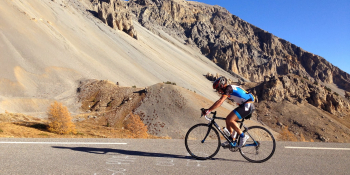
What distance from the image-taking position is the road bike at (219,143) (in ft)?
17.2

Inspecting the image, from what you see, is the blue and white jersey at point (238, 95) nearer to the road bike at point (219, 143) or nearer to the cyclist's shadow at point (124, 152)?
the road bike at point (219, 143)

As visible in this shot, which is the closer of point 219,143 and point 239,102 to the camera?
point 239,102

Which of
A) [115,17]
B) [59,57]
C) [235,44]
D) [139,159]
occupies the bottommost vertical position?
[139,159]

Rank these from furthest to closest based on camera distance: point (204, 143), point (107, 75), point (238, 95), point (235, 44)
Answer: point (235, 44) → point (107, 75) → point (204, 143) → point (238, 95)

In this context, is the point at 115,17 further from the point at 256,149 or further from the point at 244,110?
the point at 256,149

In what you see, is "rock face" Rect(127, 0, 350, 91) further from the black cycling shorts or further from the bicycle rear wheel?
the black cycling shorts

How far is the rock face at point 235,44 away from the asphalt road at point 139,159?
96336 mm

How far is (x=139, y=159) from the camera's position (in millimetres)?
4965

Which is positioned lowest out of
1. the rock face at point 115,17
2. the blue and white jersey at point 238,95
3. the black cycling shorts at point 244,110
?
the black cycling shorts at point 244,110

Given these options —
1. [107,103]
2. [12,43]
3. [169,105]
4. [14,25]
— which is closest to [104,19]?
[14,25]

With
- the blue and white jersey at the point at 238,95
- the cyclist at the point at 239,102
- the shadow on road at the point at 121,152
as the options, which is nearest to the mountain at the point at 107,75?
the shadow on road at the point at 121,152

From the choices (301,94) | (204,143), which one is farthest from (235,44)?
(204,143)

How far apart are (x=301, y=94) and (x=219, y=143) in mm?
49290

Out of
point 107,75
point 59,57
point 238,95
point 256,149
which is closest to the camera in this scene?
point 238,95
